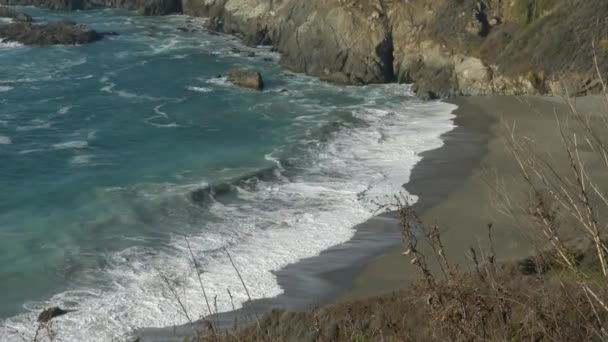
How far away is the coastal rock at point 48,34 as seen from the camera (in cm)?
5781

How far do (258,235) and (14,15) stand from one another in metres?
50.6

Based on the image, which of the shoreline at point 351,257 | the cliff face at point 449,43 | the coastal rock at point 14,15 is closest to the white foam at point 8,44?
the coastal rock at point 14,15

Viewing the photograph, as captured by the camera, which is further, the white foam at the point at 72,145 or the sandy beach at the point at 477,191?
the white foam at the point at 72,145

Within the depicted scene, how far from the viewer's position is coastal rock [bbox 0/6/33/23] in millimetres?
64881

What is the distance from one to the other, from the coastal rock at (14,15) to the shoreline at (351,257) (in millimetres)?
43851

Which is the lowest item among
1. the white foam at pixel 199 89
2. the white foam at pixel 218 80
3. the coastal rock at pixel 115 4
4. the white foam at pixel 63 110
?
the white foam at pixel 63 110

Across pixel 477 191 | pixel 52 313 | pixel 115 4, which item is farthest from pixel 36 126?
pixel 115 4

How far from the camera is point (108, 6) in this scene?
75000 millimetres

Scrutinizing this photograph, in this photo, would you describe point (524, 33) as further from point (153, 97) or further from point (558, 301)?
point (558, 301)

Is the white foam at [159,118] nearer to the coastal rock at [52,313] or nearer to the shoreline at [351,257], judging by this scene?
the shoreline at [351,257]

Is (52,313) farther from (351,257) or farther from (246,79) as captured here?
(246,79)

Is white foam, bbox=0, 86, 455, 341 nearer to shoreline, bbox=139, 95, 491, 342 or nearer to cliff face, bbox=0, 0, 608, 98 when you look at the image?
shoreline, bbox=139, 95, 491, 342

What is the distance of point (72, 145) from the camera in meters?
35.3

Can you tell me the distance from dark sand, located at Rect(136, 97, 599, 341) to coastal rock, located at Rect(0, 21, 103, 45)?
33.2m
